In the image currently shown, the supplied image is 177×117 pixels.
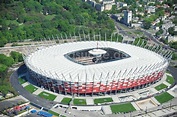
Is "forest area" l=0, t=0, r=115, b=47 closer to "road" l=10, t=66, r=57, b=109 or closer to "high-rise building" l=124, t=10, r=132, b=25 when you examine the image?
"high-rise building" l=124, t=10, r=132, b=25

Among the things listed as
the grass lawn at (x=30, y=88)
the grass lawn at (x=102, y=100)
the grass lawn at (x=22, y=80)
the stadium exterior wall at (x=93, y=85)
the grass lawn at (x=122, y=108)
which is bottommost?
the grass lawn at (x=122, y=108)

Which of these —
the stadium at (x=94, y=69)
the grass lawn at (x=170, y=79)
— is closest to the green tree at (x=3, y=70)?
the stadium at (x=94, y=69)

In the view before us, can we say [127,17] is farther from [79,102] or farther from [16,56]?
[79,102]

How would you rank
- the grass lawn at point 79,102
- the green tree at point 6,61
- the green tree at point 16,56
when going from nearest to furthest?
the grass lawn at point 79,102, the green tree at point 6,61, the green tree at point 16,56

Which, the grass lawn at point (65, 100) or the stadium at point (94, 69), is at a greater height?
the stadium at point (94, 69)

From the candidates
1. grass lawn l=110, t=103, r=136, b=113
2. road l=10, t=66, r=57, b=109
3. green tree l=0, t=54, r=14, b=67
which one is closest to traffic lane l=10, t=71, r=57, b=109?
road l=10, t=66, r=57, b=109

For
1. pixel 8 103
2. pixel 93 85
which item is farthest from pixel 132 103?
pixel 8 103

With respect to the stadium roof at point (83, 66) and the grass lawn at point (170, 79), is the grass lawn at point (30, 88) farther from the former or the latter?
the grass lawn at point (170, 79)
